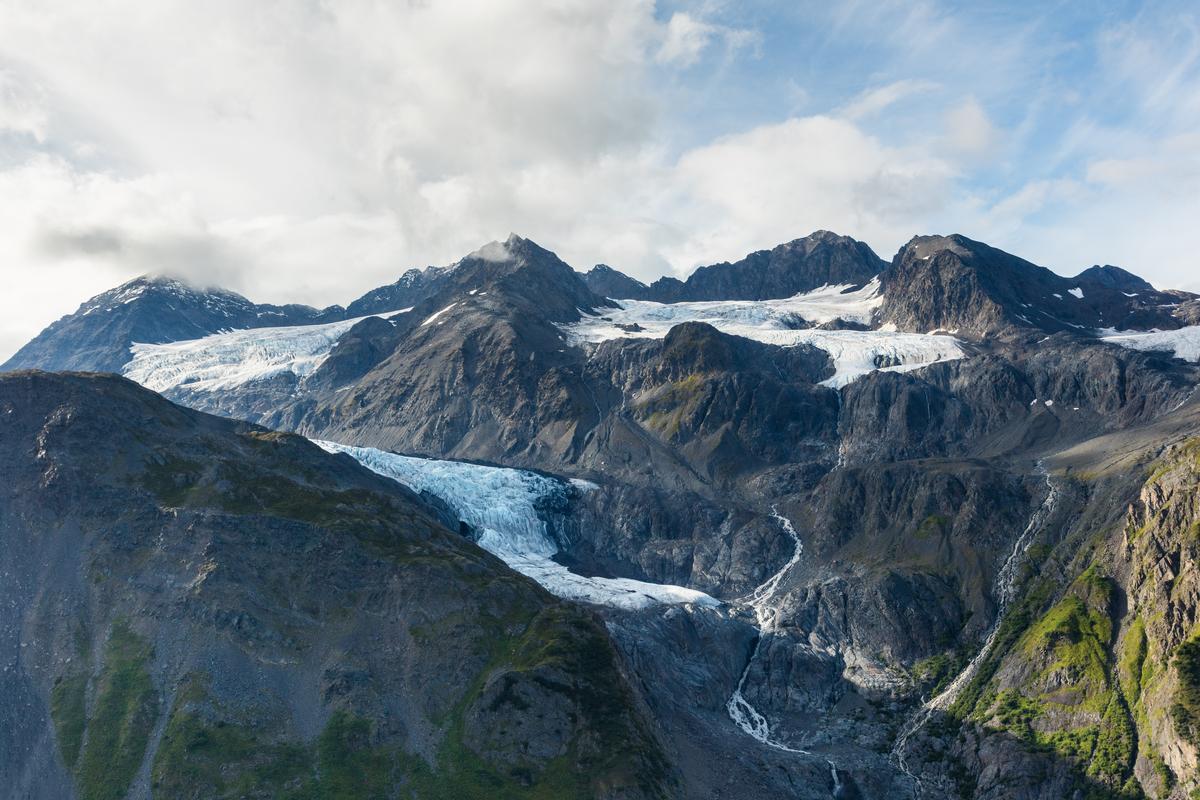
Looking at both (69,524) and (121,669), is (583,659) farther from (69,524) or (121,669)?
(69,524)

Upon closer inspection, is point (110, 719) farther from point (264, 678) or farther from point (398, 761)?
point (398, 761)

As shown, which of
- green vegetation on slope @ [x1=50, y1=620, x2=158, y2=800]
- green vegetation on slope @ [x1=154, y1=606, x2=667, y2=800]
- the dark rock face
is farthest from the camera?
the dark rock face

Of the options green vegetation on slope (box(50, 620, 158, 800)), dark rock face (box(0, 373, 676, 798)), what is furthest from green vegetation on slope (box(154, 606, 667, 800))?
green vegetation on slope (box(50, 620, 158, 800))

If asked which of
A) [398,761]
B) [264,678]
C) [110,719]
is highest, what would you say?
[264,678]

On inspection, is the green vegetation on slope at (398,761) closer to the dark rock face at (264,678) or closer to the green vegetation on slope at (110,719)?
the dark rock face at (264,678)

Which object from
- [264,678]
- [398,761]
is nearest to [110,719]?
[264,678]

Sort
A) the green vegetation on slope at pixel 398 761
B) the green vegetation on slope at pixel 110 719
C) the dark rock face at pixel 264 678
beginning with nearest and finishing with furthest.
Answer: the green vegetation on slope at pixel 110 719
the green vegetation on slope at pixel 398 761
the dark rock face at pixel 264 678

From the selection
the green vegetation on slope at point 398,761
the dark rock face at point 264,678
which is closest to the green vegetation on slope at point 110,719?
the dark rock face at point 264,678

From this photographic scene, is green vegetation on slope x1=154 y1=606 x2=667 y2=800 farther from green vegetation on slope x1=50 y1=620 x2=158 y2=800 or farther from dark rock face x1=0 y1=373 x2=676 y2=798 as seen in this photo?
green vegetation on slope x1=50 y1=620 x2=158 y2=800
